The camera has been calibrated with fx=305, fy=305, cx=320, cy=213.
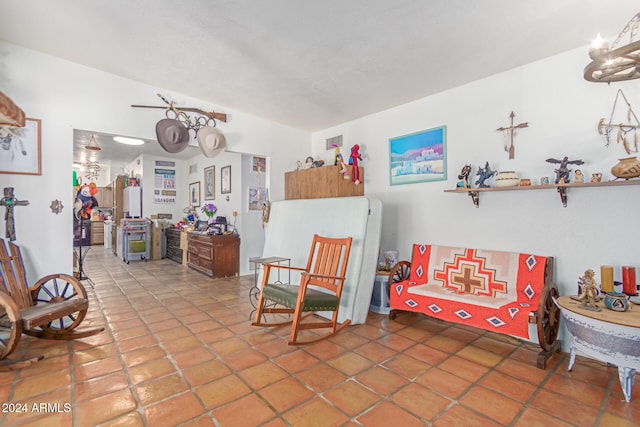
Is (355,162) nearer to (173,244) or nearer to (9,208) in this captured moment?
(9,208)

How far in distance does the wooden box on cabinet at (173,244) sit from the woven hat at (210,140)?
3352 mm

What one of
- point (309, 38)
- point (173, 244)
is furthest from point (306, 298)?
point (173, 244)

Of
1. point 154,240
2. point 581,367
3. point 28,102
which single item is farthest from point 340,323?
point 154,240

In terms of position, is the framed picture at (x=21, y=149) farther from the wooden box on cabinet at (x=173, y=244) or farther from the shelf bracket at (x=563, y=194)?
the shelf bracket at (x=563, y=194)

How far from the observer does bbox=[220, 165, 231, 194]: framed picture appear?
6.16 meters

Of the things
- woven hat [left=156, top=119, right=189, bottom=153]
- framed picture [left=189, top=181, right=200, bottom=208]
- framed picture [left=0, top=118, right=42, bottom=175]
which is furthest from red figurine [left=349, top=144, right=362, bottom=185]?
framed picture [left=189, top=181, right=200, bottom=208]

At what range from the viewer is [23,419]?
1736 millimetres

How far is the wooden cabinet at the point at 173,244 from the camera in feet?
22.6

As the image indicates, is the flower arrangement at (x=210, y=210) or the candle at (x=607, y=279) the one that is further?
the flower arrangement at (x=210, y=210)

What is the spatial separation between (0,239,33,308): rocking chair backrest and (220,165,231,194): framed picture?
3.62 m

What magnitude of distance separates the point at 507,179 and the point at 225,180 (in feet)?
16.6

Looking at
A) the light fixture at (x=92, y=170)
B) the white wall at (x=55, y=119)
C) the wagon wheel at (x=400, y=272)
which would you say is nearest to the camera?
the white wall at (x=55, y=119)

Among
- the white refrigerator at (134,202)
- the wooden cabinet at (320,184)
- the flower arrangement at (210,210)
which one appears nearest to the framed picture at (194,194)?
the flower arrangement at (210,210)

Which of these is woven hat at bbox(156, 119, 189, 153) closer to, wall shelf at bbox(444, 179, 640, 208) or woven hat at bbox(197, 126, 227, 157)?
woven hat at bbox(197, 126, 227, 157)
